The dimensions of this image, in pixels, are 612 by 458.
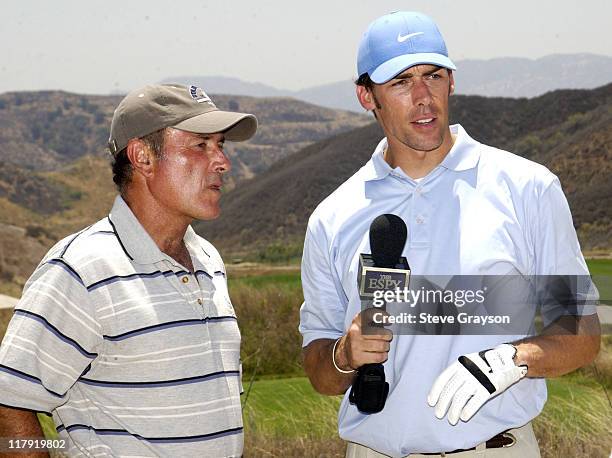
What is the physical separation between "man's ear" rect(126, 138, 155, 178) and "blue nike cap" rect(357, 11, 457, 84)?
3.17ft

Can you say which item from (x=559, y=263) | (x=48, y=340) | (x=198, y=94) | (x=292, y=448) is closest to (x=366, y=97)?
(x=198, y=94)

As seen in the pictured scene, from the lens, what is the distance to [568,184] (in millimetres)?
55031

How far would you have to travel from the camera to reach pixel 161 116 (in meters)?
3.24

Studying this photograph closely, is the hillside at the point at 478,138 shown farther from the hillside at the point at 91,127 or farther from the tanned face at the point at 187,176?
the tanned face at the point at 187,176

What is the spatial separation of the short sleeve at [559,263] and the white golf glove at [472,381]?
1.17ft

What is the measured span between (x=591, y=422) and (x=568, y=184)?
50.4 meters

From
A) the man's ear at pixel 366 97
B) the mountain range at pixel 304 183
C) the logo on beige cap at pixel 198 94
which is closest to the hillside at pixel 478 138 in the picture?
the mountain range at pixel 304 183

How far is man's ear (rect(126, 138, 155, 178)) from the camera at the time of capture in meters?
3.28

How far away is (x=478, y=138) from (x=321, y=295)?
230ft

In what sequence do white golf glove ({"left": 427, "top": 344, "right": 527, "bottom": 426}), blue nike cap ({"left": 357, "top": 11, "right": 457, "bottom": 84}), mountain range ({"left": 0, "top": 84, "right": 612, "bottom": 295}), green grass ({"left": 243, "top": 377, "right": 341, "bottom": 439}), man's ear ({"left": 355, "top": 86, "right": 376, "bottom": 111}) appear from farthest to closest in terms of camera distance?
mountain range ({"left": 0, "top": 84, "right": 612, "bottom": 295}), green grass ({"left": 243, "top": 377, "right": 341, "bottom": 439}), man's ear ({"left": 355, "top": 86, "right": 376, "bottom": 111}), blue nike cap ({"left": 357, "top": 11, "right": 457, "bottom": 84}), white golf glove ({"left": 427, "top": 344, "right": 527, "bottom": 426})

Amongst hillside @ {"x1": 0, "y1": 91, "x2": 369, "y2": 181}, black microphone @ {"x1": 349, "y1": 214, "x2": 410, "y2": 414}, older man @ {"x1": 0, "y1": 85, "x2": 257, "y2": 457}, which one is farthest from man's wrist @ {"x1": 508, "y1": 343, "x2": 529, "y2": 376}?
hillside @ {"x1": 0, "y1": 91, "x2": 369, "y2": 181}

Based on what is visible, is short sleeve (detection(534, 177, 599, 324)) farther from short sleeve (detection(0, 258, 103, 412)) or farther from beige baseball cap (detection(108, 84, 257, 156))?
short sleeve (detection(0, 258, 103, 412))

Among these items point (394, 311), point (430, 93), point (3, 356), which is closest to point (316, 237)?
point (394, 311)

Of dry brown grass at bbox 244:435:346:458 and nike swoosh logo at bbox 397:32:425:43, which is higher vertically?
nike swoosh logo at bbox 397:32:425:43
